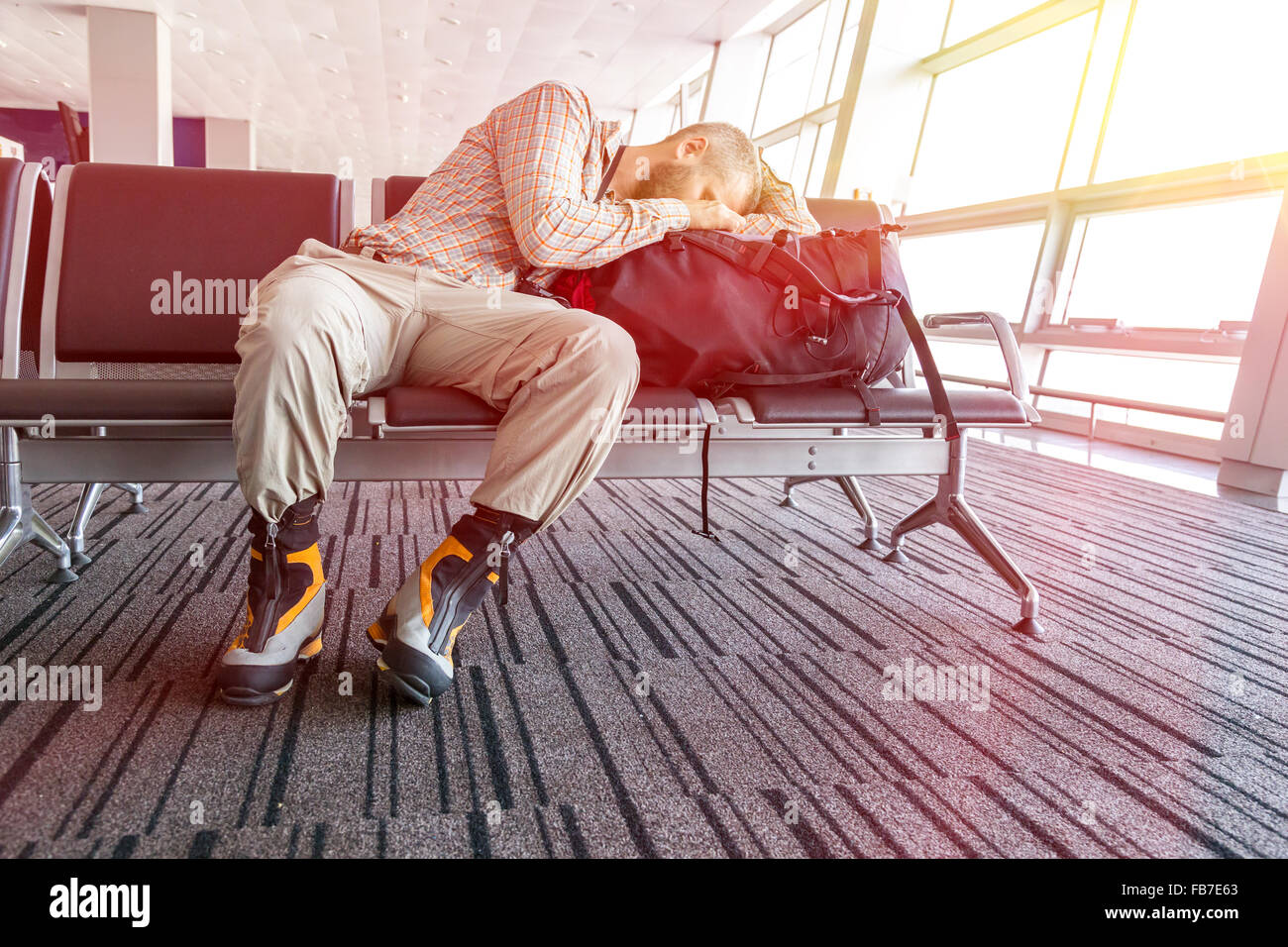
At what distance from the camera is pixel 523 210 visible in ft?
4.40

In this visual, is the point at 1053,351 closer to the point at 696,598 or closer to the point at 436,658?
the point at 696,598

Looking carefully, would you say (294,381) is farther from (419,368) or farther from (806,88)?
(806,88)

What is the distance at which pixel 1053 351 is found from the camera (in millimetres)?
5180

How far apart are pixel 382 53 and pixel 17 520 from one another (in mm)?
8362

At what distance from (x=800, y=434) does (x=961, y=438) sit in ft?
1.13

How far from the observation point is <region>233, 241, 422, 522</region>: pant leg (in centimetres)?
107

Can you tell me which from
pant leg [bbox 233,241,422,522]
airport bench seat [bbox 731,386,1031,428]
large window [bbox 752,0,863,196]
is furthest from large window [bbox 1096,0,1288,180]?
pant leg [bbox 233,241,422,522]

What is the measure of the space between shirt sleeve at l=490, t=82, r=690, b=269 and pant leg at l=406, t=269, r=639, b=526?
0.13 meters

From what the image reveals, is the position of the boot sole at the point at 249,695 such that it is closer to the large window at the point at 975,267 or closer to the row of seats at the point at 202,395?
the row of seats at the point at 202,395

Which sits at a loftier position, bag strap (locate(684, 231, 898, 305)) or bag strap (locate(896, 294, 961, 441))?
bag strap (locate(684, 231, 898, 305))

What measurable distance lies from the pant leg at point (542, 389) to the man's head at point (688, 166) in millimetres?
440

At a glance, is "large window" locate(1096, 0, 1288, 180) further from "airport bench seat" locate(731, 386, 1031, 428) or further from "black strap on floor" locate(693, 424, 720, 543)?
"black strap on floor" locate(693, 424, 720, 543)

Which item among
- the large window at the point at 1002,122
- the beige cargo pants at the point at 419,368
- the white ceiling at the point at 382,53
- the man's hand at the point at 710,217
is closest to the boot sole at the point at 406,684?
the beige cargo pants at the point at 419,368
